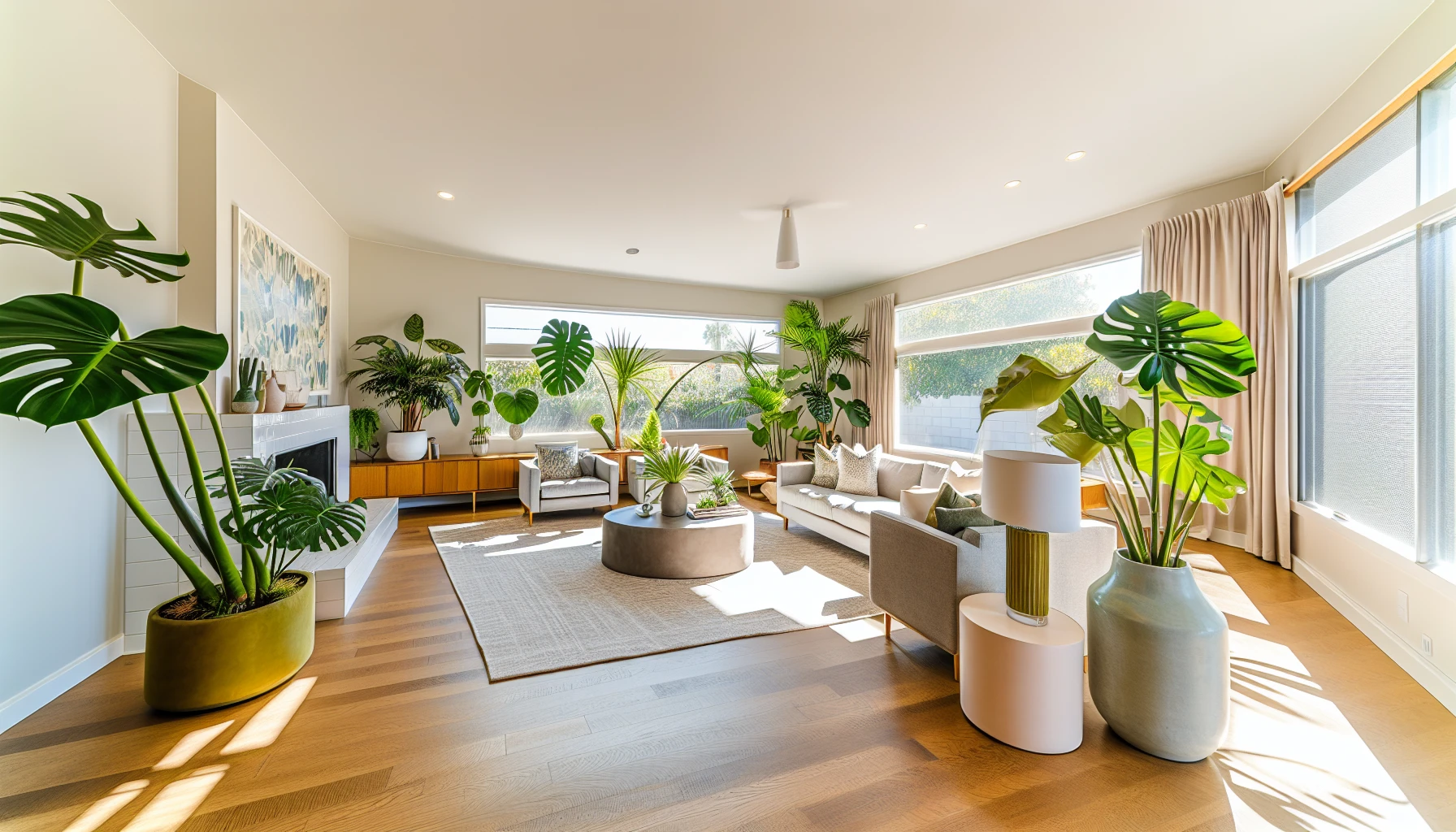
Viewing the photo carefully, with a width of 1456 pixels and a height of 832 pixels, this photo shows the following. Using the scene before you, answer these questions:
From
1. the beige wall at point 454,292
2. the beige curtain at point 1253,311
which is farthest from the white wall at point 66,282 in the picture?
Result: the beige curtain at point 1253,311

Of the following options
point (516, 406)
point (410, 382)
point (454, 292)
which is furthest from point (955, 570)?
point (454, 292)

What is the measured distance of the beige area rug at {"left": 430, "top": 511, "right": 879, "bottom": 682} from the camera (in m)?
2.80

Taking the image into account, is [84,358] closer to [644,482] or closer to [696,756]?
[696,756]

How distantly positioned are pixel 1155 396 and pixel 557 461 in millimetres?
5083

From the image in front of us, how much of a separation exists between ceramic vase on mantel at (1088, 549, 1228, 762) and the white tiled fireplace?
3.61 metres

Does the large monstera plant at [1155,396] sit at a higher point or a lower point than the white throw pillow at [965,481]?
higher

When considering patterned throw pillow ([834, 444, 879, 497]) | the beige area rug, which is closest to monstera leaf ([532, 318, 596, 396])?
the beige area rug

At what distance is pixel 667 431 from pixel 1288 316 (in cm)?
598

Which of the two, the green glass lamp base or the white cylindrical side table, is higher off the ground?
the green glass lamp base

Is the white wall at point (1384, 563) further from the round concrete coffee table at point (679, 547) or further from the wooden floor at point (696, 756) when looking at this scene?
the round concrete coffee table at point (679, 547)

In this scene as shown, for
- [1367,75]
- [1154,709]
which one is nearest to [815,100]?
[1367,75]

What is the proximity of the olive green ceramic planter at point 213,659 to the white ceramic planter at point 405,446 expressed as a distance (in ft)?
11.8

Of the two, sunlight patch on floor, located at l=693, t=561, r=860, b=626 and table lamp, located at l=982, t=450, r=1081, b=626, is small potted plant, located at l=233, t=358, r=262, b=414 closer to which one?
sunlight patch on floor, located at l=693, t=561, r=860, b=626

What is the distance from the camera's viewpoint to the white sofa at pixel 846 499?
419 cm
